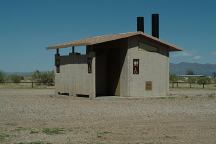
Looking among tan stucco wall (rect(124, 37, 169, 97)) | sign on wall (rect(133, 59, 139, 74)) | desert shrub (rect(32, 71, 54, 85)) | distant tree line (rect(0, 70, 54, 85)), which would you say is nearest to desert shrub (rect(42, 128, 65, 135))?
tan stucco wall (rect(124, 37, 169, 97))

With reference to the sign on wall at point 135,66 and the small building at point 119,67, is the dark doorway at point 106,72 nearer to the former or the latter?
the small building at point 119,67

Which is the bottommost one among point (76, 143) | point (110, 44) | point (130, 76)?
point (76, 143)

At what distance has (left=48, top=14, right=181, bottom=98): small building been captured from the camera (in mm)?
29938

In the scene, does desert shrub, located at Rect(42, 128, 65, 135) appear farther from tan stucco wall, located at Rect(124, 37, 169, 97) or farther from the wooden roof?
tan stucco wall, located at Rect(124, 37, 169, 97)

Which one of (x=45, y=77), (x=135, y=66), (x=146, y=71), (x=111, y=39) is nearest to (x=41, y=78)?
(x=45, y=77)

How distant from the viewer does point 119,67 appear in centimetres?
3095

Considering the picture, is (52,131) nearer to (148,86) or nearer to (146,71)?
(146,71)

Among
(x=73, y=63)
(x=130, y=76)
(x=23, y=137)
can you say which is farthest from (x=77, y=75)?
(x=23, y=137)

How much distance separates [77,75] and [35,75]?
126 feet

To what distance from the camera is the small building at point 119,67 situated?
1179 inches

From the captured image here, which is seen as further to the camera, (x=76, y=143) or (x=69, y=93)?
(x=69, y=93)

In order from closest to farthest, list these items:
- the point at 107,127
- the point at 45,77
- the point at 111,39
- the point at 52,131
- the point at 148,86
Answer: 1. the point at 52,131
2. the point at 107,127
3. the point at 111,39
4. the point at 148,86
5. the point at 45,77

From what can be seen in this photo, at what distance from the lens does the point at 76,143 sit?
1179 cm

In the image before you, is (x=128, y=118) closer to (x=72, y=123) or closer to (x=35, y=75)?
(x=72, y=123)
